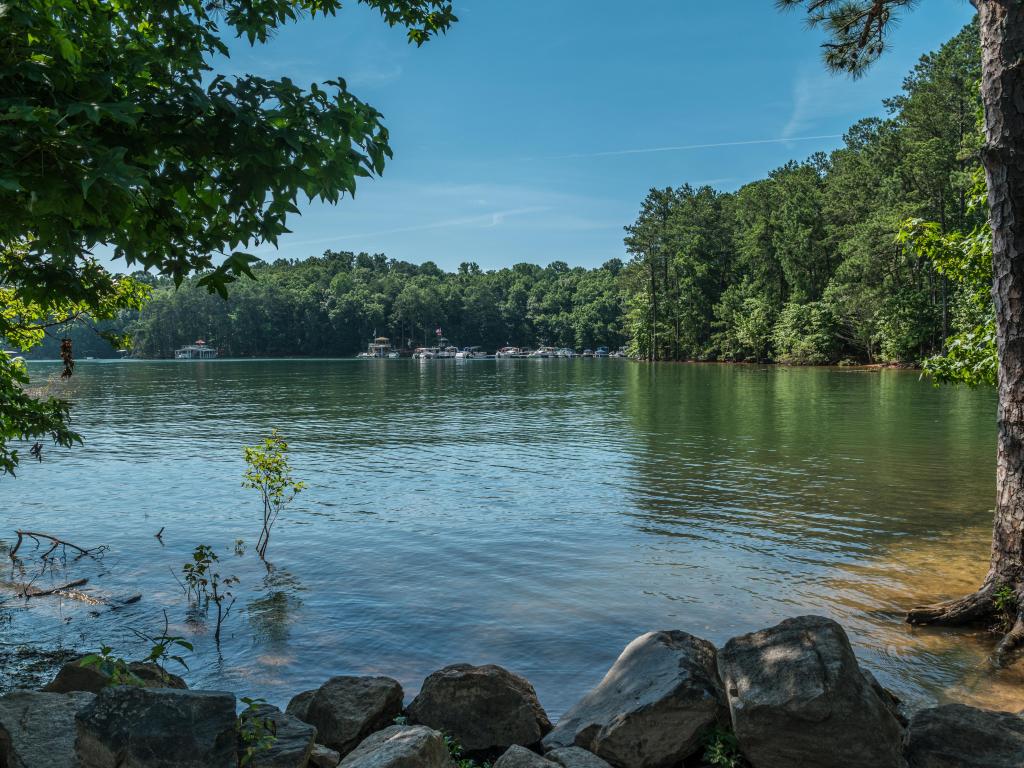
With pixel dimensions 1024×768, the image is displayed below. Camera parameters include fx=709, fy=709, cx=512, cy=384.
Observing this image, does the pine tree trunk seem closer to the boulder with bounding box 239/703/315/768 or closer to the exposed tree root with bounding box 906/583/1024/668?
the exposed tree root with bounding box 906/583/1024/668

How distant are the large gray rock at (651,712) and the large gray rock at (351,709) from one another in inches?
56.3

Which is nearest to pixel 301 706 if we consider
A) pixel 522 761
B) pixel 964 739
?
pixel 522 761

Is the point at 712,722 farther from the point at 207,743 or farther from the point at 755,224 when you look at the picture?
the point at 755,224

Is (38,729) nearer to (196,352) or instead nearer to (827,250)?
(827,250)

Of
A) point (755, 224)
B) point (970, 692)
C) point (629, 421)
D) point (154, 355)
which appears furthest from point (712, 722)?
point (154, 355)

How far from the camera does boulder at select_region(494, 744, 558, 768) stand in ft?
15.4

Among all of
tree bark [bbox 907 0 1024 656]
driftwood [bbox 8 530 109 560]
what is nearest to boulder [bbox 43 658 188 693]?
driftwood [bbox 8 530 109 560]

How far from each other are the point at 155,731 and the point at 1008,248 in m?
9.02

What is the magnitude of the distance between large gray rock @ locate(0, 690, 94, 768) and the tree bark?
8.76 m

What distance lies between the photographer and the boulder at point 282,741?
4395 millimetres

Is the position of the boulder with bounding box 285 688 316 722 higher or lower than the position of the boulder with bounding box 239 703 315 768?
lower

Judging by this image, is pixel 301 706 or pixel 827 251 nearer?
pixel 301 706

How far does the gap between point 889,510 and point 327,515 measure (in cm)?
1222

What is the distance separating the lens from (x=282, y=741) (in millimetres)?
4637
